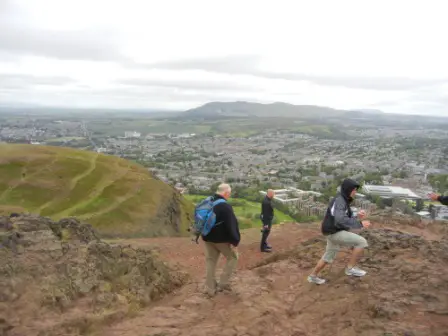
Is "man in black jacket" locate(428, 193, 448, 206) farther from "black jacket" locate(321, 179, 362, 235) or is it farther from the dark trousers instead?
the dark trousers

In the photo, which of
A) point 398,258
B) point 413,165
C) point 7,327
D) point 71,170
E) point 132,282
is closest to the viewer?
point 7,327

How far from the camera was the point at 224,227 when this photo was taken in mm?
8477

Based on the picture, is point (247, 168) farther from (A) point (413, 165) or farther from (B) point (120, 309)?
(B) point (120, 309)

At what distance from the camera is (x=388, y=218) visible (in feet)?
66.2

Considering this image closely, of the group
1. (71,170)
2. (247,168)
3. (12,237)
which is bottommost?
(247,168)

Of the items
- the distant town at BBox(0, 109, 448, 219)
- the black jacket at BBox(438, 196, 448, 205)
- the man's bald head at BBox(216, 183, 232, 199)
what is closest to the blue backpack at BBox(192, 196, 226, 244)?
the man's bald head at BBox(216, 183, 232, 199)

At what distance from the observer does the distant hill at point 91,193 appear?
34469mm

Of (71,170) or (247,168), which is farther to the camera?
(247,168)

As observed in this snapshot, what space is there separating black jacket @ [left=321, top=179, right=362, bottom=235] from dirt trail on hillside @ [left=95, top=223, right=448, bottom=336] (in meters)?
1.44

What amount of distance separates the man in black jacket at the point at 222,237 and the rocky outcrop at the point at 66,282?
1767 millimetres

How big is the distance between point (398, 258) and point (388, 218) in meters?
10.4

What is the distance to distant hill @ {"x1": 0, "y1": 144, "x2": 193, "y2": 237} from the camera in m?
34.5

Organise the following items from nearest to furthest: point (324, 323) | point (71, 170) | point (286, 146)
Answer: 1. point (324, 323)
2. point (71, 170)
3. point (286, 146)

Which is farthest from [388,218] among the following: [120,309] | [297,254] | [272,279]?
[120,309]
